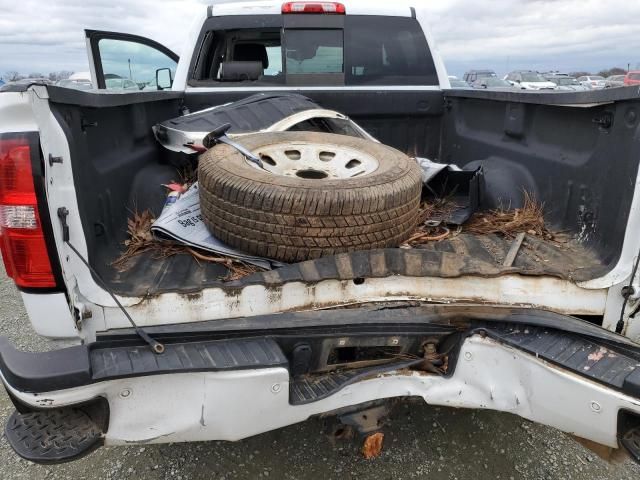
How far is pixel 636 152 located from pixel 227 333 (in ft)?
4.79

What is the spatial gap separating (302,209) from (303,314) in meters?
0.37

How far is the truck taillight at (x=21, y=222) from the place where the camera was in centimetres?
139

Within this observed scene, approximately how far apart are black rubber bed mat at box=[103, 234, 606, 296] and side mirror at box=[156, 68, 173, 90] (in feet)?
10.7

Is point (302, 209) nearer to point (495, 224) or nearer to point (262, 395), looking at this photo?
point (262, 395)

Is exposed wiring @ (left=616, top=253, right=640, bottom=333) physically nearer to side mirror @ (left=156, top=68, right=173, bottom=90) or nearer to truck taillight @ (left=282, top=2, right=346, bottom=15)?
truck taillight @ (left=282, top=2, right=346, bottom=15)

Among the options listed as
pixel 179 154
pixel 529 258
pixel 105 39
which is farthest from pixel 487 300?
pixel 105 39

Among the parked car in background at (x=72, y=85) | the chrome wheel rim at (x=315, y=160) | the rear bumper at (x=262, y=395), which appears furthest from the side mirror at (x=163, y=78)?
the rear bumper at (x=262, y=395)

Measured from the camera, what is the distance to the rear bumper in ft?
4.58

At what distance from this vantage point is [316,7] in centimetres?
377

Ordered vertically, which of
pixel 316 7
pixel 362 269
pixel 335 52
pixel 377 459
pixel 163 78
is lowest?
pixel 377 459

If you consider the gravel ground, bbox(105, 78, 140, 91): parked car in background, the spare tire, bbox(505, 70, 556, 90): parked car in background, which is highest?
bbox(105, 78, 140, 91): parked car in background

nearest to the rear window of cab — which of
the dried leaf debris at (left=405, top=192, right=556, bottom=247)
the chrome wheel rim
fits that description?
the chrome wheel rim

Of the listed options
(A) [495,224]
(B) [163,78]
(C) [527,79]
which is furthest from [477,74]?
(A) [495,224]

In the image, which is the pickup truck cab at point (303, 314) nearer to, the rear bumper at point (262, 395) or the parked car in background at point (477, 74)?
the rear bumper at point (262, 395)
